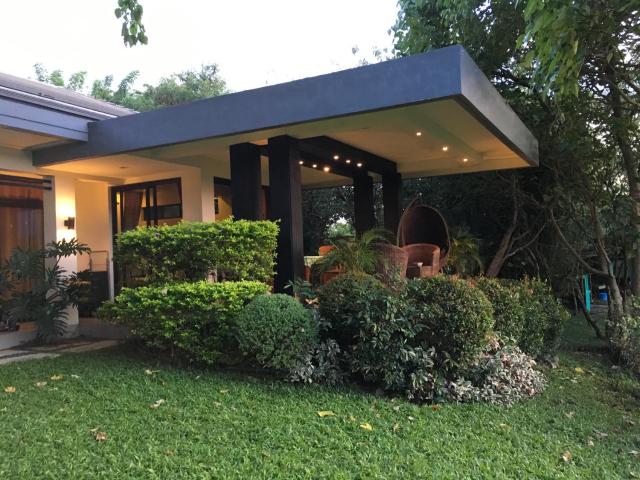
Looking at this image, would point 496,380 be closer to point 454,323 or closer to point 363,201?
point 454,323

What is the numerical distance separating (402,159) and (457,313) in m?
5.71

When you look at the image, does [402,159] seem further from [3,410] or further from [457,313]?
[3,410]

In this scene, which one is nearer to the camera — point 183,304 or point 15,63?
point 183,304

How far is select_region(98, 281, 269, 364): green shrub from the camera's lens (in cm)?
513

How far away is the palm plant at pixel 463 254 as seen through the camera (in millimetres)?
9711

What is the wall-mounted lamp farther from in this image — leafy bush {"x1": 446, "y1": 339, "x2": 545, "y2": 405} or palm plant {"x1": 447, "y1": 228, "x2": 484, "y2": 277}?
palm plant {"x1": 447, "y1": 228, "x2": 484, "y2": 277}

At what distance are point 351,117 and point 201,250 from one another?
2.25 m

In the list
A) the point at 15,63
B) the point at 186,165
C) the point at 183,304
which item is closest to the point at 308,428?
the point at 183,304

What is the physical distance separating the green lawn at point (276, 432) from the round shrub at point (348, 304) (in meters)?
0.62

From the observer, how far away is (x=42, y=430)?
141 inches

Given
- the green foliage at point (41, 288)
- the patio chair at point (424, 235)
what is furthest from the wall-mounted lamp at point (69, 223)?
the patio chair at point (424, 235)

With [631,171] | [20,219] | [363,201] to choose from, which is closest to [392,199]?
[363,201]

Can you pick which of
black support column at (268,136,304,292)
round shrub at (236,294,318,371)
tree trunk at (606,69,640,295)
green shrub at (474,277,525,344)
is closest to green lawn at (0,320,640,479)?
round shrub at (236,294,318,371)

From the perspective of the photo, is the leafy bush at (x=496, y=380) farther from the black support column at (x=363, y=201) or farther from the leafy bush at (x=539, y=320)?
the black support column at (x=363, y=201)
